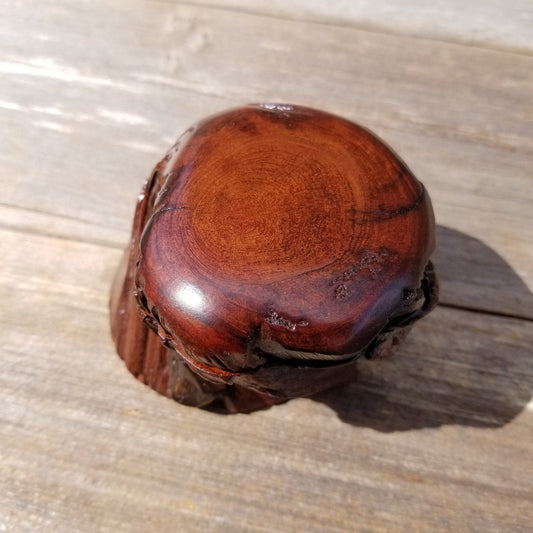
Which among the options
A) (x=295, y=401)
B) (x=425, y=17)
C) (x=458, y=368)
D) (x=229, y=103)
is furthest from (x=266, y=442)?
(x=425, y=17)

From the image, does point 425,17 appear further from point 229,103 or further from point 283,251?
point 283,251

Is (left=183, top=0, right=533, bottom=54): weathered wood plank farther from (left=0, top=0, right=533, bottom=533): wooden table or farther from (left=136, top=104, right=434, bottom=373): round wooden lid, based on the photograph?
(left=136, top=104, right=434, bottom=373): round wooden lid

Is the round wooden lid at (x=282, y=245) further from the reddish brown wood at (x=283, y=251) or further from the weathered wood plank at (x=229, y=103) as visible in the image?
the weathered wood plank at (x=229, y=103)

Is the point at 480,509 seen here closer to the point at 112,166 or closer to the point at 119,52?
the point at 112,166

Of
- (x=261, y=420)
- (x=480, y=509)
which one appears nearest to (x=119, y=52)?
(x=261, y=420)

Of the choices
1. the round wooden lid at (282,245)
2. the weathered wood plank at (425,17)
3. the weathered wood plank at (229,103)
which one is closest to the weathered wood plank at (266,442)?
the weathered wood plank at (229,103)

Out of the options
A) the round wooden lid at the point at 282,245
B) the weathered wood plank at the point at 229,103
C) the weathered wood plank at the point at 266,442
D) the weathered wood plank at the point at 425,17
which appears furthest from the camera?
the weathered wood plank at the point at 425,17

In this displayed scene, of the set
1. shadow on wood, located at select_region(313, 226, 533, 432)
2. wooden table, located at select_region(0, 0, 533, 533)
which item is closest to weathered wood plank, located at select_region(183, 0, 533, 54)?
wooden table, located at select_region(0, 0, 533, 533)
